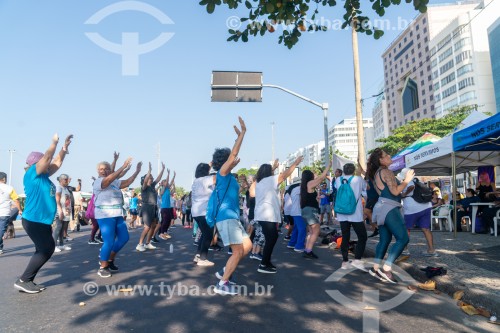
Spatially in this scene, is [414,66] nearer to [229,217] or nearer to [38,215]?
[229,217]

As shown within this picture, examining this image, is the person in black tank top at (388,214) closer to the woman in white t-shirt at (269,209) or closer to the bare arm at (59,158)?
the woman in white t-shirt at (269,209)

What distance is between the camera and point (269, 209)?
5.54 meters

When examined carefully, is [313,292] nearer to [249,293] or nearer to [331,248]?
[249,293]

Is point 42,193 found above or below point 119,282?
above

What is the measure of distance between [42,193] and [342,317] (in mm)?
4030

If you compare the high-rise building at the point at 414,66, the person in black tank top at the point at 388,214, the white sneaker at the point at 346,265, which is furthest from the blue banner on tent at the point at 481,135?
the high-rise building at the point at 414,66

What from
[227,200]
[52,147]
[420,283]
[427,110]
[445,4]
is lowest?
[420,283]

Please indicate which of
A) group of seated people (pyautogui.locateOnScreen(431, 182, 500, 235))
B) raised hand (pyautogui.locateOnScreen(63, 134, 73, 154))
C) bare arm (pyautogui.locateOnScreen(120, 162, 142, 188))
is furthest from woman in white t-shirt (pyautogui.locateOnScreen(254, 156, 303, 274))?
group of seated people (pyautogui.locateOnScreen(431, 182, 500, 235))

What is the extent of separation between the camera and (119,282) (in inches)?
196

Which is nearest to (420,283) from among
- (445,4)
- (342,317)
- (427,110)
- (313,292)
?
(313,292)

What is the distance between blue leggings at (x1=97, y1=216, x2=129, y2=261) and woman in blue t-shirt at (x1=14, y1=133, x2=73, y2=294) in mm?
783

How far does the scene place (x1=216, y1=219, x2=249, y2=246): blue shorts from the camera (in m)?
4.35

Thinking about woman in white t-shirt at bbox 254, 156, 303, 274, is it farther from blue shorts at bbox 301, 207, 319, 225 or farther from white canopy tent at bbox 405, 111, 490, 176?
white canopy tent at bbox 405, 111, 490, 176

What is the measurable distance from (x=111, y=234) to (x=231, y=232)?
2.16 m
